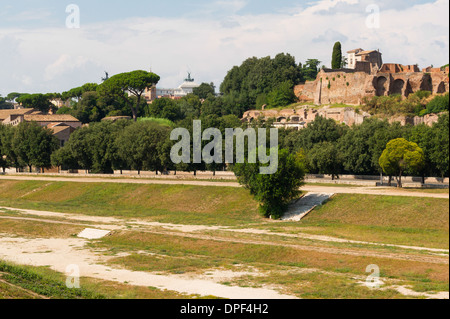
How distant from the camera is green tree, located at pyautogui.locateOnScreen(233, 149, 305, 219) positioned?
4772 centimetres

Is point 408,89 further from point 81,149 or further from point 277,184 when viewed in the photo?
point 277,184

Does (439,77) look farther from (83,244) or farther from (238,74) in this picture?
(83,244)

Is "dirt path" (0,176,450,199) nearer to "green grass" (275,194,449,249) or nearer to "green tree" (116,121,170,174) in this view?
"green grass" (275,194,449,249)

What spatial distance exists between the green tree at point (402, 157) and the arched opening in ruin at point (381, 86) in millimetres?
47025

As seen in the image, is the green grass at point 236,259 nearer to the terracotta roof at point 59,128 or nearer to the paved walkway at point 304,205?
the paved walkway at point 304,205

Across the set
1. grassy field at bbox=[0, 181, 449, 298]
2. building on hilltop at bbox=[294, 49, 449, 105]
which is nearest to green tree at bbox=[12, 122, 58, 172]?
grassy field at bbox=[0, 181, 449, 298]

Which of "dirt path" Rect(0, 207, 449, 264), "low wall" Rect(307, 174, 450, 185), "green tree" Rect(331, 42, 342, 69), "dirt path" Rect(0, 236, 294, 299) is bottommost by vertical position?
"dirt path" Rect(0, 236, 294, 299)

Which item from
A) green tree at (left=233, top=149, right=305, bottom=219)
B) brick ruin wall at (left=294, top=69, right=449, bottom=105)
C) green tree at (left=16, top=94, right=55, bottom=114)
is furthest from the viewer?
green tree at (left=16, top=94, right=55, bottom=114)

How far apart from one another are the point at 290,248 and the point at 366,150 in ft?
100

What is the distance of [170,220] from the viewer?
46.6m

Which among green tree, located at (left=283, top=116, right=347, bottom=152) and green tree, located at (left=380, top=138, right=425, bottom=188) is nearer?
green tree, located at (left=380, top=138, right=425, bottom=188)

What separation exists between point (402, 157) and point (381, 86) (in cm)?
4936

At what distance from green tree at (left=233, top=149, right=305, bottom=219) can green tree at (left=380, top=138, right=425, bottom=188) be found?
7.60m
